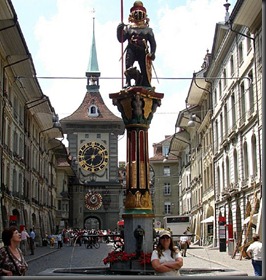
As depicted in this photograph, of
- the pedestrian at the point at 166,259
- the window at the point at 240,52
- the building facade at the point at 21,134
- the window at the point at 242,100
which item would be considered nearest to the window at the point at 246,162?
the window at the point at 242,100

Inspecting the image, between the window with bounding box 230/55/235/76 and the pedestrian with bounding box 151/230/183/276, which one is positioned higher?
the window with bounding box 230/55/235/76

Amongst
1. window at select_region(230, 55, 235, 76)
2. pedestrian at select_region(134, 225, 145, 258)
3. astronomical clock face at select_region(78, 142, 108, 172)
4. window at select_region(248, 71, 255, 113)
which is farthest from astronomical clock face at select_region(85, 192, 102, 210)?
pedestrian at select_region(134, 225, 145, 258)

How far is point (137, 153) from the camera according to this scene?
16.3 metres

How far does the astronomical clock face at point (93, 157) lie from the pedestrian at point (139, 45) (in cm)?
7887

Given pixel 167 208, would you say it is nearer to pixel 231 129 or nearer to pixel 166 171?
pixel 166 171

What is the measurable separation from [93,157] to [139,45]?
79.6 meters

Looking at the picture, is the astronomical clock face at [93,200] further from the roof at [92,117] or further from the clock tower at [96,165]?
the roof at [92,117]

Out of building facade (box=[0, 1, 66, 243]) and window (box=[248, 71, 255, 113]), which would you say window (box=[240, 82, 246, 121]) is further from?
building facade (box=[0, 1, 66, 243])

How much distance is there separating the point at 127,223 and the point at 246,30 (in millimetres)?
22387

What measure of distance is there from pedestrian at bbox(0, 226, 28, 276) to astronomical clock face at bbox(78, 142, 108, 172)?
86.8m

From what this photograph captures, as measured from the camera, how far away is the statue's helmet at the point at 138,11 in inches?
679

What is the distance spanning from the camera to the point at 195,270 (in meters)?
16.2

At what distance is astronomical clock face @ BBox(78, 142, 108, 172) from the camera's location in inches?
3776

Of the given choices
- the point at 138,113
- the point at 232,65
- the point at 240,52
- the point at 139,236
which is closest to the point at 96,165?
the point at 232,65
